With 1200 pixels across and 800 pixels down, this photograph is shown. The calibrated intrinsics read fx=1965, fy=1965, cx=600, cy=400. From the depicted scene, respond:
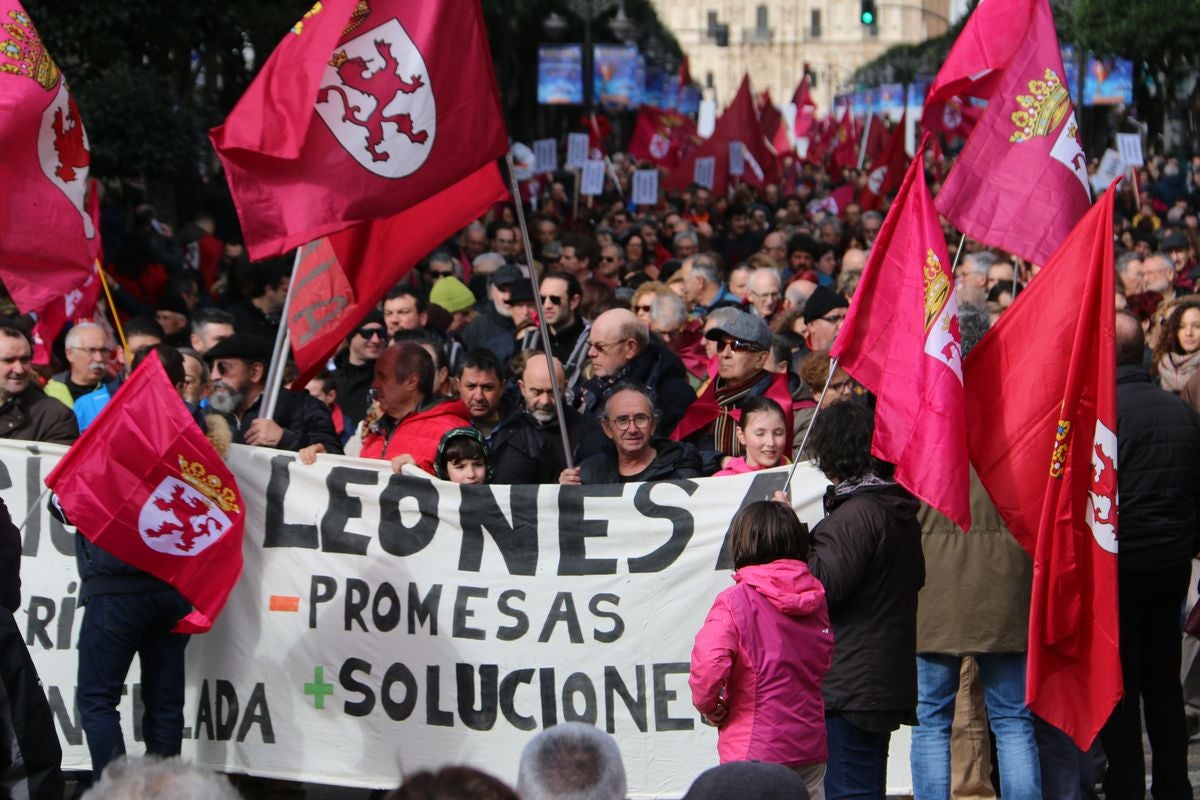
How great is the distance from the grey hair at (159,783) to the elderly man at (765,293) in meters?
8.22

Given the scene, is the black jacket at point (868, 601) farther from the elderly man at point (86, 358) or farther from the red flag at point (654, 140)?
the red flag at point (654, 140)

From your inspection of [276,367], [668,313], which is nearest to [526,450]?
[276,367]

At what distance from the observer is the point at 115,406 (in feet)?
20.4

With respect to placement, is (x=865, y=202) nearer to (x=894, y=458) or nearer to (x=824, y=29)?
(x=894, y=458)

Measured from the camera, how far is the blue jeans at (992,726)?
6145 mm

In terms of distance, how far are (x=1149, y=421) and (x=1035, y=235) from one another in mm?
737

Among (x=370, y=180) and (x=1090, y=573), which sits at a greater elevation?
(x=370, y=180)

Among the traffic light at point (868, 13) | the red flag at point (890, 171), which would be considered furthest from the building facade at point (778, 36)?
the red flag at point (890, 171)

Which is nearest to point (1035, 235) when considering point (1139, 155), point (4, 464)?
point (4, 464)

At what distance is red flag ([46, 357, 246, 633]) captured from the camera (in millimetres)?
6164

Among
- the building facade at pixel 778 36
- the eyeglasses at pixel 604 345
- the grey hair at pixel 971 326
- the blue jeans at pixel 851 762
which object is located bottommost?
the building facade at pixel 778 36

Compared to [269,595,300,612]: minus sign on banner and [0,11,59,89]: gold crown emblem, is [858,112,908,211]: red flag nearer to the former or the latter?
[0,11,59,89]: gold crown emblem

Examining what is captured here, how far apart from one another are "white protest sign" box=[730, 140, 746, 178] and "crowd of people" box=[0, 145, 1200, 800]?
1539 centimetres

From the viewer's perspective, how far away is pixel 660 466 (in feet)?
22.9
